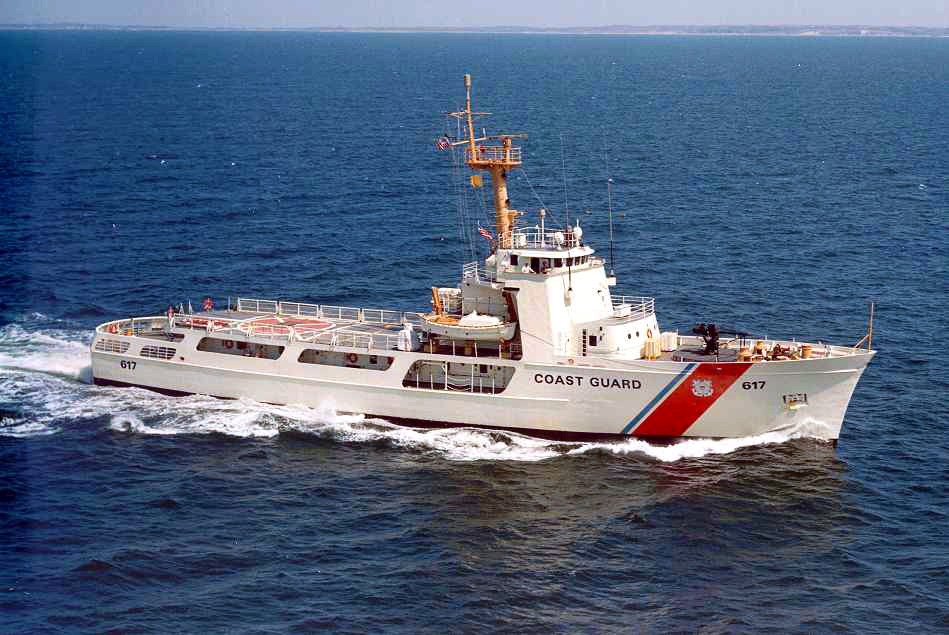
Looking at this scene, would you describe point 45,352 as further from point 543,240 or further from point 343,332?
point 543,240

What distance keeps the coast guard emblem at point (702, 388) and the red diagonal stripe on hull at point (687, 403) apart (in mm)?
84

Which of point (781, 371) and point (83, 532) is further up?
point (781, 371)

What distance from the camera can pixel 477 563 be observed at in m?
36.1

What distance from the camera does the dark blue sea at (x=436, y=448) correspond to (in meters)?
34.0

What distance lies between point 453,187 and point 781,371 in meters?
49.4

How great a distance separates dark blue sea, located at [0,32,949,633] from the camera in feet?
111

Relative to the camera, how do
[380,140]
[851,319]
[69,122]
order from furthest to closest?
[69,122]
[380,140]
[851,319]

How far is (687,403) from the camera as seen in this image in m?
44.0

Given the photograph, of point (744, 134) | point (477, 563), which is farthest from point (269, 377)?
point (744, 134)

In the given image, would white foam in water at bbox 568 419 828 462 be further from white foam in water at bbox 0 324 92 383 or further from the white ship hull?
white foam in water at bbox 0 324 92 383

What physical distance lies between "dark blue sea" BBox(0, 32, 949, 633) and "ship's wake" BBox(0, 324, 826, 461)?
0.17 m

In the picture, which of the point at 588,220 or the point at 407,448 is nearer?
the point at 407,448

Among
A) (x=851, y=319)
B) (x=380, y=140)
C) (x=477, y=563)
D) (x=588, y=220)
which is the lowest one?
(x=477, y=563)

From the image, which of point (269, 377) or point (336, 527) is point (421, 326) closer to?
point (269, 377)
